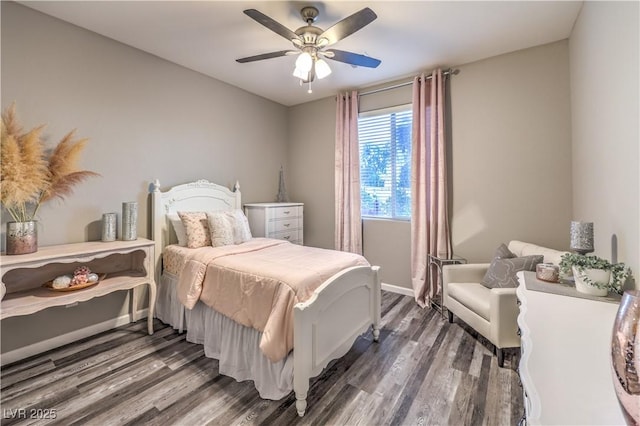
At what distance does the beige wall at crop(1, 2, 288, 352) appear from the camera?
2.20 m

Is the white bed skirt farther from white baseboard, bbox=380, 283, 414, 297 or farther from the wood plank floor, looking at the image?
white baseboard, bbox=380, 283, 414, 297

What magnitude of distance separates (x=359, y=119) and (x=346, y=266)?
2432mm

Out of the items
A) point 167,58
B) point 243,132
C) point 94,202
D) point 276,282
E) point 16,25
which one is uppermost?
point 167,58

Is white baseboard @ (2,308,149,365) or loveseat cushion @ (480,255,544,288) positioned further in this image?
loveseat cushion @ (480,255,544,288)

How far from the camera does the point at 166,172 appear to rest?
10.1 feet

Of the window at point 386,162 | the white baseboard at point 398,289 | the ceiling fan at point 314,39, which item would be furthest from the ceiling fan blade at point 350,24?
the white baseboard at point 398,289

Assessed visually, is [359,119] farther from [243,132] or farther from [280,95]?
[243,132]

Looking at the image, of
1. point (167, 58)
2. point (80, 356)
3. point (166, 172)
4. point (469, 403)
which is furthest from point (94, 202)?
point (469, 403)

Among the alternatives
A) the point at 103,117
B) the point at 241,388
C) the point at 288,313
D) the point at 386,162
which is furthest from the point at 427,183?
the point at 103,117

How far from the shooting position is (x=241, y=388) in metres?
1.89

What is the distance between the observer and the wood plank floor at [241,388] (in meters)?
1.64

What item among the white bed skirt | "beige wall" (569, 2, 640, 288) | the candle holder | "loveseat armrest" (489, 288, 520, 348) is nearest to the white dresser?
the white bed skirt

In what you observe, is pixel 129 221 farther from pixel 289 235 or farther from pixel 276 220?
pixel 289 235

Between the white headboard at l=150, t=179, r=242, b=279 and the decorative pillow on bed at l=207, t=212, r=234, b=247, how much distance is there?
453mm
